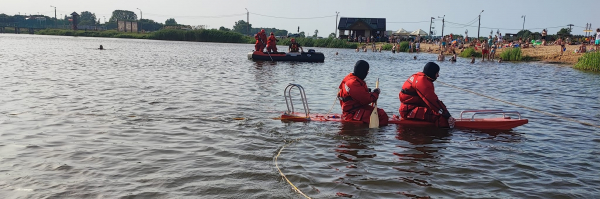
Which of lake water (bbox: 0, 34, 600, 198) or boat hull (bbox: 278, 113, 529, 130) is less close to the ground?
boat hull (bbox: 278, 113, 529, 130)

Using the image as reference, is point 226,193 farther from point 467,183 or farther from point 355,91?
point 355,91

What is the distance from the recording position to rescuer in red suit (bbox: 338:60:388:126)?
9.06 metres

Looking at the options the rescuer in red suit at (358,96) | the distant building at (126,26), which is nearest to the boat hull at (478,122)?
the rescuer in red suit at (358,96)

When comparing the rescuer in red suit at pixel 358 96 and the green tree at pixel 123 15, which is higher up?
the green tree at pixel 123 15

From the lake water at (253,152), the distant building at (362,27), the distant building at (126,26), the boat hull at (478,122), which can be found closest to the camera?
the lake water at (253,152)

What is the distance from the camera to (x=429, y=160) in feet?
24.2

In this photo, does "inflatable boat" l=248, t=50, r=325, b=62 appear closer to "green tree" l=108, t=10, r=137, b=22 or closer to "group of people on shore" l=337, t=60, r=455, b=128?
"group of people on shore" l=337, t=60, r=455, b=128

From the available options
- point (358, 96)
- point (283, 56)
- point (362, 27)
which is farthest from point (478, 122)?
point (362, 27)

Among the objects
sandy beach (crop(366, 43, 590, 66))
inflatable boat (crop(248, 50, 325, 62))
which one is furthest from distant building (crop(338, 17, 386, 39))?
inflatable boat (crop(248, 50, 325, 62))

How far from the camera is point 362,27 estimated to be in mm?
75312

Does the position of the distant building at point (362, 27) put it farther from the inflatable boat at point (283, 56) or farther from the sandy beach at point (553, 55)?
the inflatable boat at point (283, 56)

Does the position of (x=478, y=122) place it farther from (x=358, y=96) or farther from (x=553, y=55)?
(x=553, y=55)

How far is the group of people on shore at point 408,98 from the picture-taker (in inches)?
354

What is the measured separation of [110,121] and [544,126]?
30.1ft
